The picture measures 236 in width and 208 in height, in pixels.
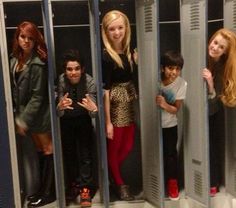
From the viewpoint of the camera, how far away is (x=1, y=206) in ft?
8.82

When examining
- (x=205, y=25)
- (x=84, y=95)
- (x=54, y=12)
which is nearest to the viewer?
(x=205, y=25)

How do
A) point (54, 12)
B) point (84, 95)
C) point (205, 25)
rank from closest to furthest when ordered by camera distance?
point (205, 25) < point (84, 95) < point (54, 12)

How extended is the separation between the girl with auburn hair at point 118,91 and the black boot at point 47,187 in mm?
421

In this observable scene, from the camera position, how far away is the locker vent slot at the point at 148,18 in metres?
2.63

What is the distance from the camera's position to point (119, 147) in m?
2.93

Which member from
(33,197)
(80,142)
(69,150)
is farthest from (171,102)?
(33,197)

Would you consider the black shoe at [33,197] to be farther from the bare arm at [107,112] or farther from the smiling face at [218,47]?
the smiling face at [218,47]

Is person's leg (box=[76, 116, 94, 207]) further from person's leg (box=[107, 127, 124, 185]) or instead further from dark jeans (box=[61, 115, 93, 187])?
person's leg (box=[107, 127, 124, 185])

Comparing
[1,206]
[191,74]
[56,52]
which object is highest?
[56,52]

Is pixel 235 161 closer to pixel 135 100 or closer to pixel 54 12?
pixel 135 100

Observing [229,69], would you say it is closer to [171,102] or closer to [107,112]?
[171,102]

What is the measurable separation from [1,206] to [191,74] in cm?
155

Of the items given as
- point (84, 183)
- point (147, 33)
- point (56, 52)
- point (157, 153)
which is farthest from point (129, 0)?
point (84, 183)

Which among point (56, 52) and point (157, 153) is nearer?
point (157, 153)
